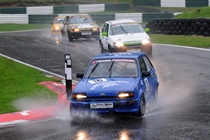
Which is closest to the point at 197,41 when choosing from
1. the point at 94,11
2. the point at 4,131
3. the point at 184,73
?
the point at 184,73

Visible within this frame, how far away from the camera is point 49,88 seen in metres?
15.2

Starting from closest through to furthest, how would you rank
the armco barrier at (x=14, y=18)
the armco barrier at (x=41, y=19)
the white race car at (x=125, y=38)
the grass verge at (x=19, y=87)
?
the grass verge at (x=19, y=87) < the white race car at (x=125, y=38) < the armco barrier at (x=14, y=18) < the armco barrier at (x=41, y=19)

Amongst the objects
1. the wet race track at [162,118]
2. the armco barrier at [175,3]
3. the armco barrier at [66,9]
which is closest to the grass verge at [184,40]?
the wet race track at [162,118]

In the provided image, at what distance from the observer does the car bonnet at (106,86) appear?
10648 millimetres

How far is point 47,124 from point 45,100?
Answer: 9.06 feet

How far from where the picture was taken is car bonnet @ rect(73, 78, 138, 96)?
1065cm

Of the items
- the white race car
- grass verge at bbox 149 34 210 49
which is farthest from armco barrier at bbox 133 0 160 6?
the white race car

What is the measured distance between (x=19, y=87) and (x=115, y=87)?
5.28m

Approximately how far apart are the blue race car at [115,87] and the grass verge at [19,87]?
2.13 metres

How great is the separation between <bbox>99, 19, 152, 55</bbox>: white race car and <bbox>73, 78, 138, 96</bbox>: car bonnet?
913 cm

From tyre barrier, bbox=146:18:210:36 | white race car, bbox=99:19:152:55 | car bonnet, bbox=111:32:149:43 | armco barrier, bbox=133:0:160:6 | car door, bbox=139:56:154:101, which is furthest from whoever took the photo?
armco barrier, bbox=133:0:160:6

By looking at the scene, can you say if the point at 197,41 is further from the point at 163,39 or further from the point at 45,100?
the point at 45,100

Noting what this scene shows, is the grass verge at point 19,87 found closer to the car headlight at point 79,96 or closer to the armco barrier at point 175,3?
the car headlight at point 79,96

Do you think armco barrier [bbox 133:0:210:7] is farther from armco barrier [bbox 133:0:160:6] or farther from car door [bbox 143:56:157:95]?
car door [bbox 143:56:157:95]
